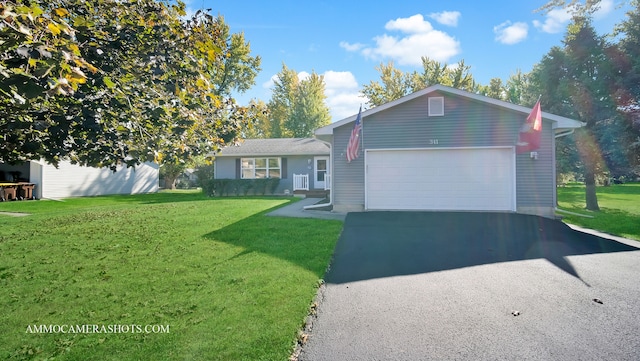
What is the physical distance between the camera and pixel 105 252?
6.54m

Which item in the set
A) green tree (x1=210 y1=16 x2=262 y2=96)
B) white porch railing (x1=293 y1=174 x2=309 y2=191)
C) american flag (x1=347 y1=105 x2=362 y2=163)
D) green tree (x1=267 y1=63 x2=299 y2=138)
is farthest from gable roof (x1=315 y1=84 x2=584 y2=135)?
green tree (x1=267 y1=63 x2=299 y2=138)

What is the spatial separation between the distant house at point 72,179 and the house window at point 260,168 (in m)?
6.14

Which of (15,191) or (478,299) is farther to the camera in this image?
(15,191)

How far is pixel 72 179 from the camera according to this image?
20672 millimetres

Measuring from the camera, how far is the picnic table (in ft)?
56.9

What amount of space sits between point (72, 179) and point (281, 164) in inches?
499

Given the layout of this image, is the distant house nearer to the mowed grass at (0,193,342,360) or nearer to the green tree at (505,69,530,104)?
the mowed grass at (0,193,342,360)

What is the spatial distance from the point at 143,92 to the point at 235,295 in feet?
8.80

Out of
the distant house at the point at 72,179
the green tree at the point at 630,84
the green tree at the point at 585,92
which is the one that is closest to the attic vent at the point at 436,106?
the green tree at the point at 630,84

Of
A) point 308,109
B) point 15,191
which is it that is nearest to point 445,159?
point 15,191

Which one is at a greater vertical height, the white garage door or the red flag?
the red flag

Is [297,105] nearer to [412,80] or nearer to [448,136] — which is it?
[412,80]

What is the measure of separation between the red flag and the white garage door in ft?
1.36

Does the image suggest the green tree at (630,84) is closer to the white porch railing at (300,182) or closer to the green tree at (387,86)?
the white porch railing at (300,182)
